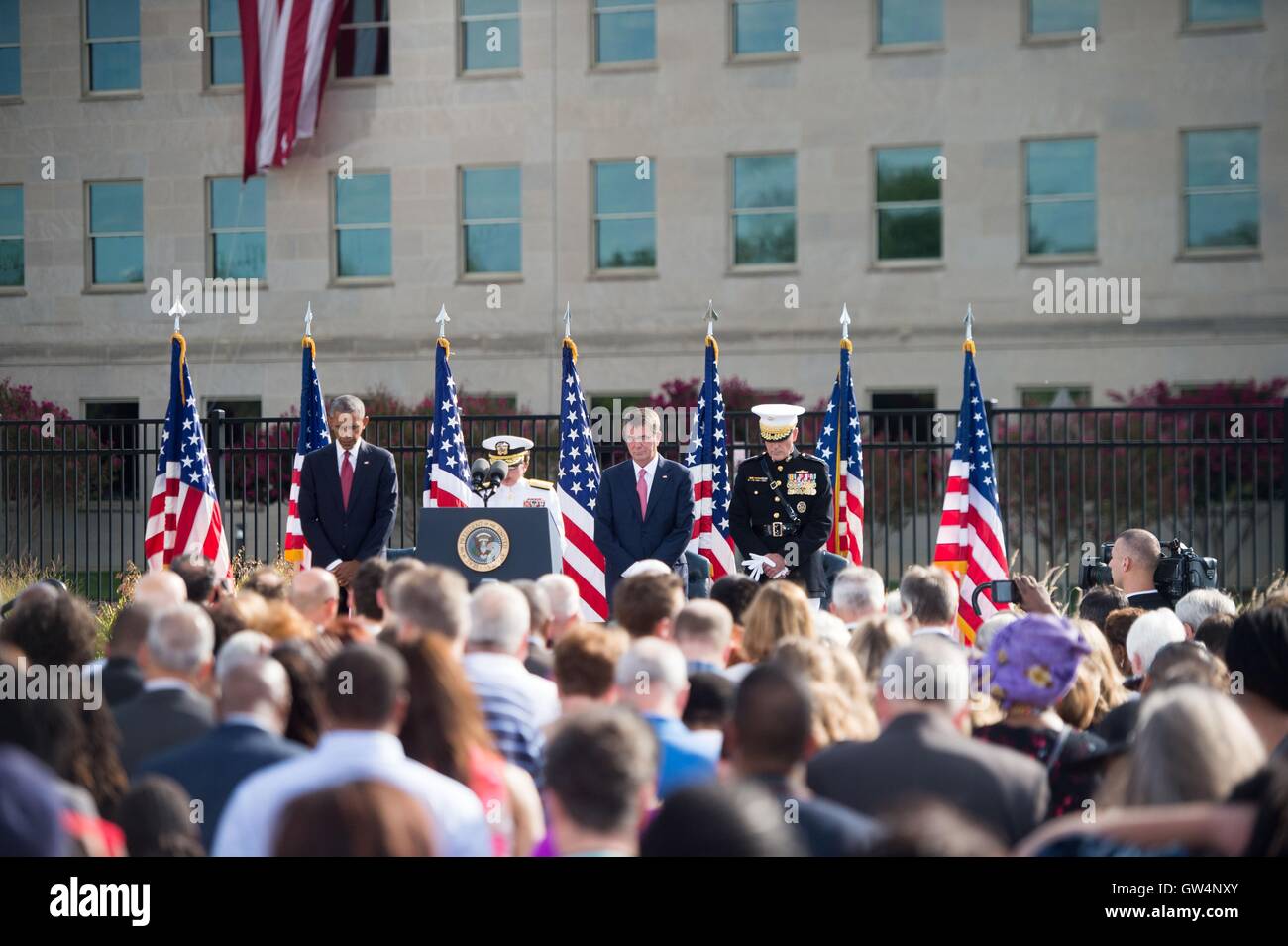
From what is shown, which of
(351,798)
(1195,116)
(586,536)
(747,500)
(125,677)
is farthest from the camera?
(1195,116)

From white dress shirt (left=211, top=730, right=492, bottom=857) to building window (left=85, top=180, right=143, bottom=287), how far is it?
24969 millimetres

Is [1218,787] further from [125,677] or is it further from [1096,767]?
[125,677]

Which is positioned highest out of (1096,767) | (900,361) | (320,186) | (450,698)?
(320,186)

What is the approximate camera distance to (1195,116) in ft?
76.0

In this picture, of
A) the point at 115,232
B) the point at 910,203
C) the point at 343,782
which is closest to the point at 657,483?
the point at 343,782

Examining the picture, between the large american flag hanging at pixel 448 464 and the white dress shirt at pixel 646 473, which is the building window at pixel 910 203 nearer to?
the large american flag hanging at pixel 448 464

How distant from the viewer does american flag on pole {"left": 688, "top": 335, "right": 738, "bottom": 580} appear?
12.3 meters

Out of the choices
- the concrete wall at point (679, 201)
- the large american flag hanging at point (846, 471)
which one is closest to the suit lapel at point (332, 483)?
the large american flag hanging at point (846, 471)

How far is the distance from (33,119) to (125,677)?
24.5m

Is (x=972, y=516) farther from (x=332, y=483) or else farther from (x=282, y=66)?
(x=282, y=66)

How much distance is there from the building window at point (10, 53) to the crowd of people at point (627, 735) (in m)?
23.9

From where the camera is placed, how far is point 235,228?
26750 mm

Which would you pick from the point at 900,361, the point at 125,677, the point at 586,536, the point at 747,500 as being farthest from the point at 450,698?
the point at 900,361

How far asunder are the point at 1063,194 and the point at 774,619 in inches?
753
